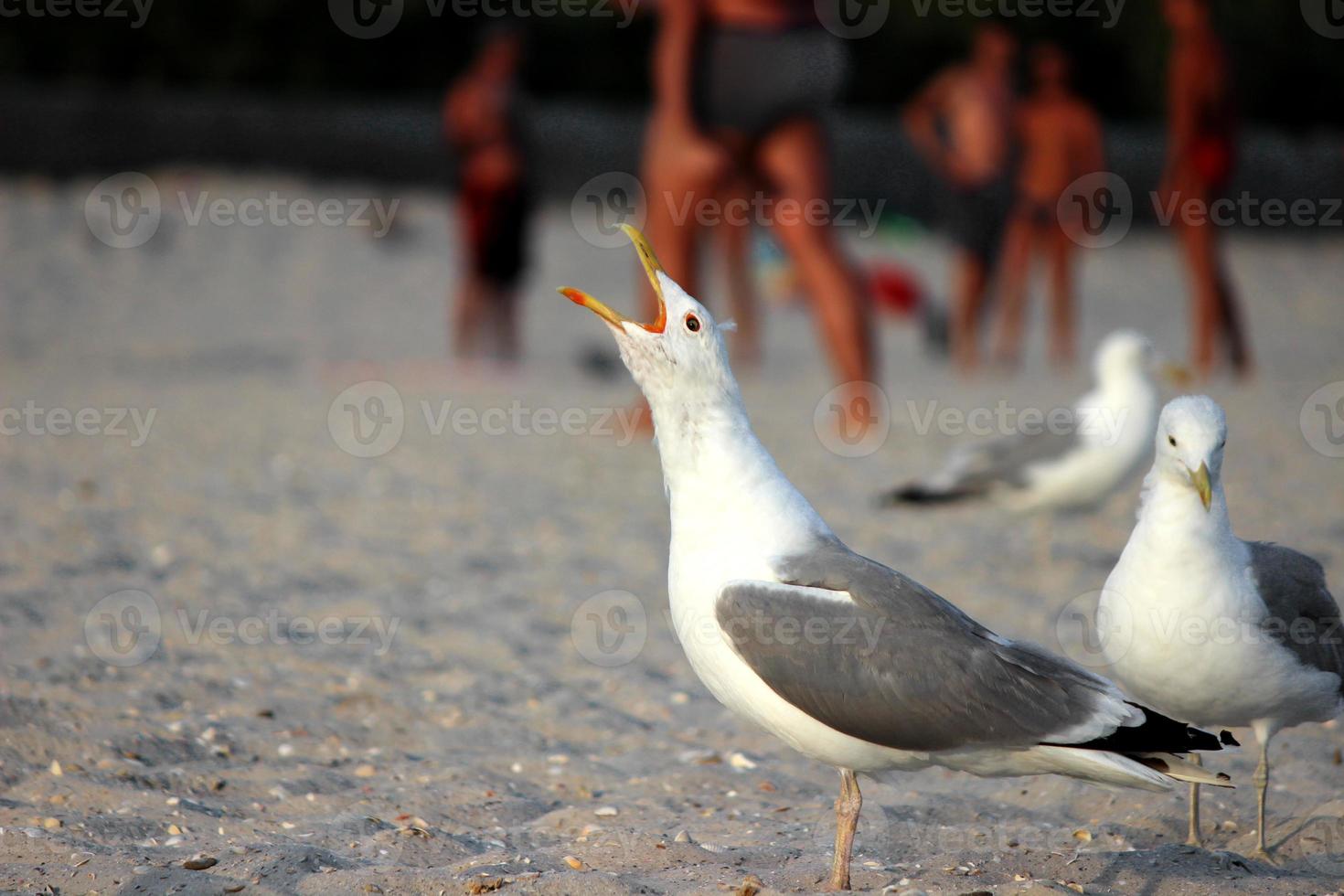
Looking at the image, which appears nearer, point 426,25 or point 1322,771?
point 1322,771

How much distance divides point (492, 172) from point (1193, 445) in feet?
27.4

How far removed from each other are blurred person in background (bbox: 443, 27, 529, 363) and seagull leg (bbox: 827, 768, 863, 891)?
8566mm

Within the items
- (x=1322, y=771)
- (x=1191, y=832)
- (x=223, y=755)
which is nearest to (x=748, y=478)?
(x=1191, y=832)

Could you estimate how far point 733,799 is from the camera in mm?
3566

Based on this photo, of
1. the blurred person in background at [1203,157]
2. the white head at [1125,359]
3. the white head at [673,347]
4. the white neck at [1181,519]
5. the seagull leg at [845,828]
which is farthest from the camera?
the blurred person in background at [1203,157]

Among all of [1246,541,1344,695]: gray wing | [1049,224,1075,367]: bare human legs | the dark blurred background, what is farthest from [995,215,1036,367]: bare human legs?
[1246,541,1344,695]: gray wing

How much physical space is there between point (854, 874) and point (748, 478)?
809 millimetres

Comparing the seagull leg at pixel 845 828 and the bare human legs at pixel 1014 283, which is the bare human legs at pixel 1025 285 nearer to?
the bare human legs at pixel 1014 283

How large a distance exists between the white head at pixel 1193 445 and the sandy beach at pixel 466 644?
782mm

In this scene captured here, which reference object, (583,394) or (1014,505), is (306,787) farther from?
(583,394)

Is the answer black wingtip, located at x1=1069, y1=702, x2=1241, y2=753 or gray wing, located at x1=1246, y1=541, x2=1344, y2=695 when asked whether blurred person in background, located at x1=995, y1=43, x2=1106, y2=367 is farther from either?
black wingtip, located at x1=1069, y1=702, x2=1241, y2=753

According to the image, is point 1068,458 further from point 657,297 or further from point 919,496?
point 657,297

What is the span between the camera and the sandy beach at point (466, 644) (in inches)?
120

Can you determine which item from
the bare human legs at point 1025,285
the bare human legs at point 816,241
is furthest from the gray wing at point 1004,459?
the bare human legs at point 1025,285
